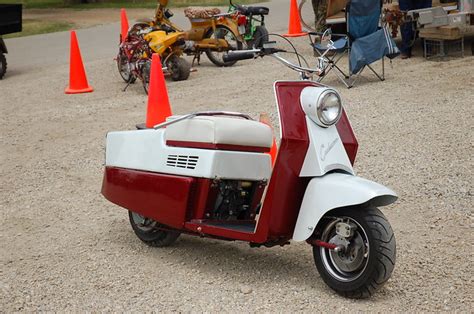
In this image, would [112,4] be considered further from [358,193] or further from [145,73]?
[358,193]

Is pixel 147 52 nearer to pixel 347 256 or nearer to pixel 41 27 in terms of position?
pixel 347 256

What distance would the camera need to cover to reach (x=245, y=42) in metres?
12.4

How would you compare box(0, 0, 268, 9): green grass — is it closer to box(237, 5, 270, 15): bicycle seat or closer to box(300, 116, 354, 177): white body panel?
box(237, 5, 270, 15): bicycle seat

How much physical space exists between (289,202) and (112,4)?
25.5 metres

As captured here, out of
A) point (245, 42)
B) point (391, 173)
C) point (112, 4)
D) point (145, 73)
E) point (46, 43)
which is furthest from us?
point (112, 4)

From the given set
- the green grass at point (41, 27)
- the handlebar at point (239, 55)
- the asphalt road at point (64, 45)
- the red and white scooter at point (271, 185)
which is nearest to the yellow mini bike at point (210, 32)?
the asphalt road at point (64, 45)

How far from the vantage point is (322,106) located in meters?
3.88

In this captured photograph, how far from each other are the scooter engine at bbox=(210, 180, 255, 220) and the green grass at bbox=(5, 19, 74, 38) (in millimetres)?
16825

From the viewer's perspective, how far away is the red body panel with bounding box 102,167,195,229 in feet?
14.1

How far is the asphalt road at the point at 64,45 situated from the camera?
14.7 metres

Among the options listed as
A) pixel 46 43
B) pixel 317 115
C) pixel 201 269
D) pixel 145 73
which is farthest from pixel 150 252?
pixel 46 43

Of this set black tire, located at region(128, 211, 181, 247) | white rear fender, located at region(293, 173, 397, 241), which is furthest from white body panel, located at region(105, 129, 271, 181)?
white rear fender, located at region(293, 173, 397, 241)

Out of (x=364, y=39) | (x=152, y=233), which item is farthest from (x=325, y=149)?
(x=364, y=39)

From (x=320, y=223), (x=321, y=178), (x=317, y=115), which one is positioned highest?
(x=317, y=115)
